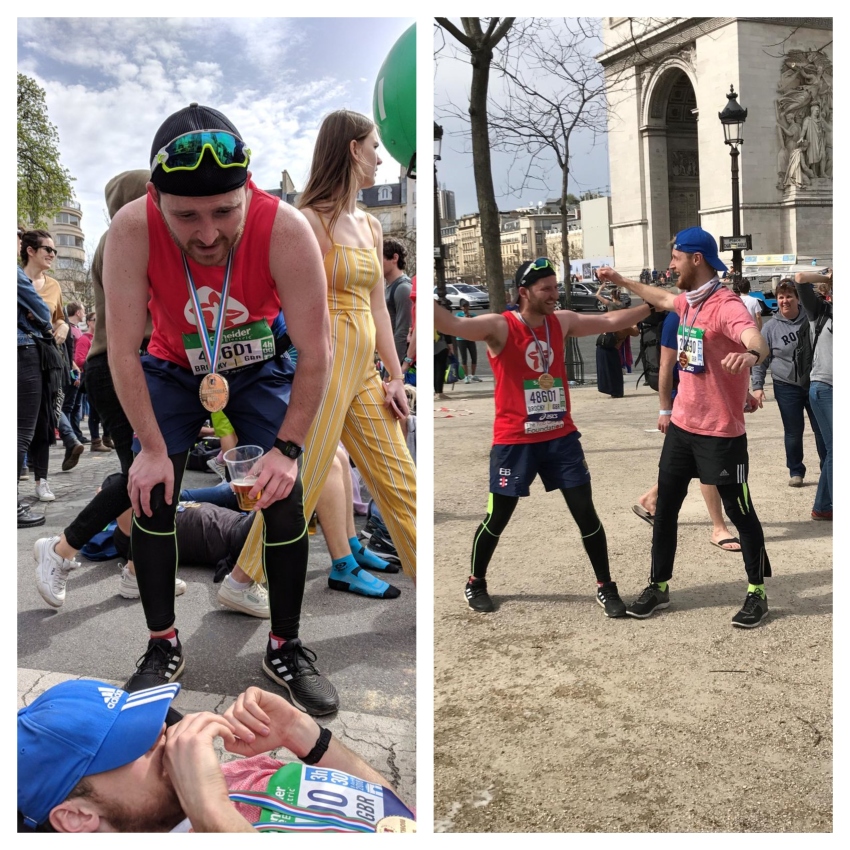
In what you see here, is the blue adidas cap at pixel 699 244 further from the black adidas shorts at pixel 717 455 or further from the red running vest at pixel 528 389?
the black adidas shorts at pixel 717 455

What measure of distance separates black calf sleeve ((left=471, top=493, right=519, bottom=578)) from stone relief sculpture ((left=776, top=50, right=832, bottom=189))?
4.47ft

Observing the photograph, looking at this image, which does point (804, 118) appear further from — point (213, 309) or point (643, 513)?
point (643, 513)

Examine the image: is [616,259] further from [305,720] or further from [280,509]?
[305,720]

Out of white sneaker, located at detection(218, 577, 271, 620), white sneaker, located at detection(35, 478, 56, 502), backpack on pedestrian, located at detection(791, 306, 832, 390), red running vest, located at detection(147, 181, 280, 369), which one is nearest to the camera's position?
red running vest, located at detection(147, 181, 280, 369)

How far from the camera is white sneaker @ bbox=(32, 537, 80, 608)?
239 cm

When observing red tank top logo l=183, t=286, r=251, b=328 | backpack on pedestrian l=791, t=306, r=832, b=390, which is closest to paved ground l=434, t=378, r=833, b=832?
backpack on pedestrian l=791, t=306, r=832, b=390

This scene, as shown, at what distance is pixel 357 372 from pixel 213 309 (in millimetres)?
731

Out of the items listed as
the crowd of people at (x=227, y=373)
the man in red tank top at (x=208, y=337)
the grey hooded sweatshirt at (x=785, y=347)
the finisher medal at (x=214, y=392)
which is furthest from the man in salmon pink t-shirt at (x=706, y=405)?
the grey hooded sweatshirt at (x=785, y=347)

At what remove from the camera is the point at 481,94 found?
2736mm

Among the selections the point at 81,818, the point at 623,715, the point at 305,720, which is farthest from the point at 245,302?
the point at 623,715

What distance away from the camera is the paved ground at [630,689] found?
6.84 feet

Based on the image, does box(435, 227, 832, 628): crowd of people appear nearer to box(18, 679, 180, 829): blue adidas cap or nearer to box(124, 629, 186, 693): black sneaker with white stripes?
box(124, 629, 186, 693): black sneaker with white stripes

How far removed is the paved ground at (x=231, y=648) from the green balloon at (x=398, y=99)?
1300 millimetres

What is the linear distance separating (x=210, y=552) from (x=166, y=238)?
1.45m
